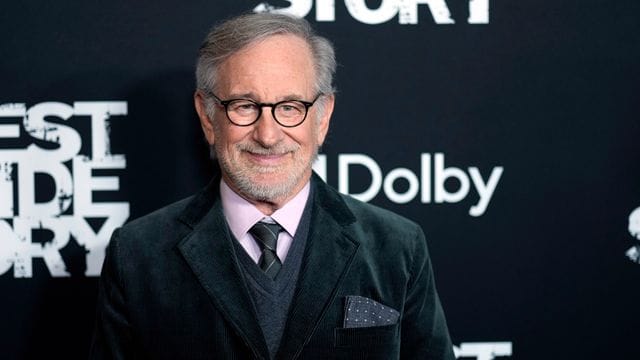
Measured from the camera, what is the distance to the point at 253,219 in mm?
1495

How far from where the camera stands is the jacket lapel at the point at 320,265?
4.69ft

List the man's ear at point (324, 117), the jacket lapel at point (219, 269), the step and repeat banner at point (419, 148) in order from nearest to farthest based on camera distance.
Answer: the jacket lapel at point (219, 269)
the man's ear at point (324, 117)
the step and repeat banner at point (419, 148)

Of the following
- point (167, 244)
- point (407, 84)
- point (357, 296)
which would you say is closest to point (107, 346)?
point (167, 244)

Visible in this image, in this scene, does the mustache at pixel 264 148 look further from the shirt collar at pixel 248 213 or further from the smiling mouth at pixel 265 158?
the shirt collar at pixel 248 213

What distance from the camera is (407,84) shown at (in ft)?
6.14

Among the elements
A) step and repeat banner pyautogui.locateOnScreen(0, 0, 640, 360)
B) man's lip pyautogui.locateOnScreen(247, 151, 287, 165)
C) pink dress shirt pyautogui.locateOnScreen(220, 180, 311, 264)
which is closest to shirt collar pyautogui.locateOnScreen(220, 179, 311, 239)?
pink dress shirt pyautogui.locateOnScreen(220, 180, 311, 264)

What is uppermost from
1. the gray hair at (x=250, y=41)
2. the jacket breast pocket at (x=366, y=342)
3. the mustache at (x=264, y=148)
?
the gray hair at (x=250, y=41)

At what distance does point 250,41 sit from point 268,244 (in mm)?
347

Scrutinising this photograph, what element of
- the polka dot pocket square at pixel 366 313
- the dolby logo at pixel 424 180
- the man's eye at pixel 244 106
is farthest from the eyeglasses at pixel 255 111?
the dolby logo at pixel 424 180

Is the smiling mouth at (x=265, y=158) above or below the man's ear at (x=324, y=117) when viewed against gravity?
below

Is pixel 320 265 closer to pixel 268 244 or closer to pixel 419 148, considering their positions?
pixel 268 244

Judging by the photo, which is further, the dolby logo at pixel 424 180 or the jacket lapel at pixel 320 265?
the dolby logo at pixel 424 180

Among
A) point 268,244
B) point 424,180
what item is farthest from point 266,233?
point 424,180

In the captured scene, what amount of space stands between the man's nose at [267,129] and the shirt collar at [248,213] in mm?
137
